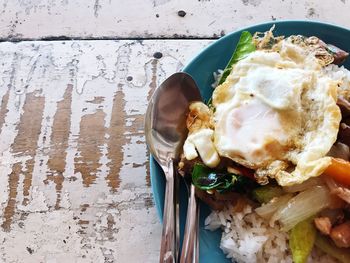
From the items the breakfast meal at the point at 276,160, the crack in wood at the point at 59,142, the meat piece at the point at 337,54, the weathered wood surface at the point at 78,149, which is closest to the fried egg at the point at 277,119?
the breakfast meal at the point at 276,160

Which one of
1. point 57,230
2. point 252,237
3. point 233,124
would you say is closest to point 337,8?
point 233,124

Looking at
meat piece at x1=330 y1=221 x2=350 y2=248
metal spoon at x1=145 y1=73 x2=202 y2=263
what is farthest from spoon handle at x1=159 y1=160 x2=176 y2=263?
meat piece at x1=330 y1=221 x2=350 y2=248

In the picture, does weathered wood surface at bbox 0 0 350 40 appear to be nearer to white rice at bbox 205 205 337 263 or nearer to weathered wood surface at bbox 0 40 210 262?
weathered wood surface at bbox 0 40 210 262

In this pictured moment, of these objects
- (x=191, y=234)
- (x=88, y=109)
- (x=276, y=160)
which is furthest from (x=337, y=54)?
(x=88, y=109)

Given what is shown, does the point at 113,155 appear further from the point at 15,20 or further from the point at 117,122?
the point at 15,20

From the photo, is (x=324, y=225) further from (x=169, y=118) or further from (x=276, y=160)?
(x=169, y=118)

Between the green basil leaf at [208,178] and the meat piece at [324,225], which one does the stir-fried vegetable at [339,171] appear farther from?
the green basil leaf at [208,178]
